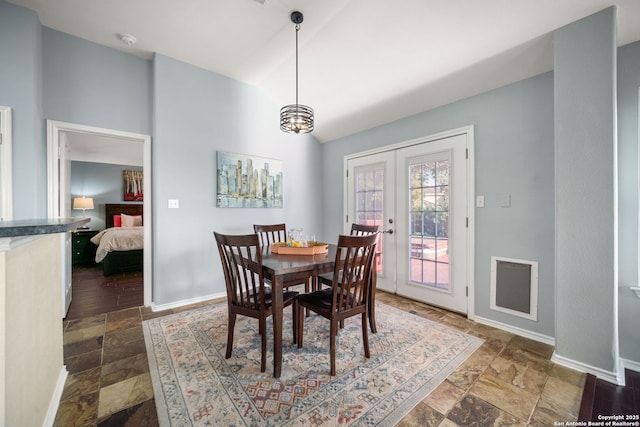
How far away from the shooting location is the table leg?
1.69 meters

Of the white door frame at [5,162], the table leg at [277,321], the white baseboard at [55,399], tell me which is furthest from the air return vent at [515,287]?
the white door frame at [5,162]

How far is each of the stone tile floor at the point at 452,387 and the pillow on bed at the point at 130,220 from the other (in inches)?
169

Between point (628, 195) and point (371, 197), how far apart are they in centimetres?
237

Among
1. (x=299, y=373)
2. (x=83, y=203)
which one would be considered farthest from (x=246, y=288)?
(x=83, y=203)

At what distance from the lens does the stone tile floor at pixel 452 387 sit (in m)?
1.42

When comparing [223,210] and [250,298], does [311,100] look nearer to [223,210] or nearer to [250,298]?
[223,210]

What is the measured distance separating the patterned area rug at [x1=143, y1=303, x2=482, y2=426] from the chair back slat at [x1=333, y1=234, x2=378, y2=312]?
0.43 meters

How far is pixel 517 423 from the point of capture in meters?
1.39

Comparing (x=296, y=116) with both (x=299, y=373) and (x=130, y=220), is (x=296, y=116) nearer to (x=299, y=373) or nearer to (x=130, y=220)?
(x=299, y=373)

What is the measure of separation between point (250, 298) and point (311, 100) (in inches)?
106

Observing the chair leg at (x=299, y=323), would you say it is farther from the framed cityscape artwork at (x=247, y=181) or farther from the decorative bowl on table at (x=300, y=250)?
the framed cityscape artwork at (x=247, y=181)

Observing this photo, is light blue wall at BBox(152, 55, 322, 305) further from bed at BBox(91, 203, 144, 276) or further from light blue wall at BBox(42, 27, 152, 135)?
bed at BBox(91, 203, 144, 276)

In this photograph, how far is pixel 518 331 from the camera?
2383mm

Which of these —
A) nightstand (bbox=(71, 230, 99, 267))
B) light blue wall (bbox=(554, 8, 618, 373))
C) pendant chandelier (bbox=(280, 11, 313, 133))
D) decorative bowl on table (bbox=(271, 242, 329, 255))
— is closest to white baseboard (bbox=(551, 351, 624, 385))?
light blue wall (bbox=(554, 8, 618, 373))
